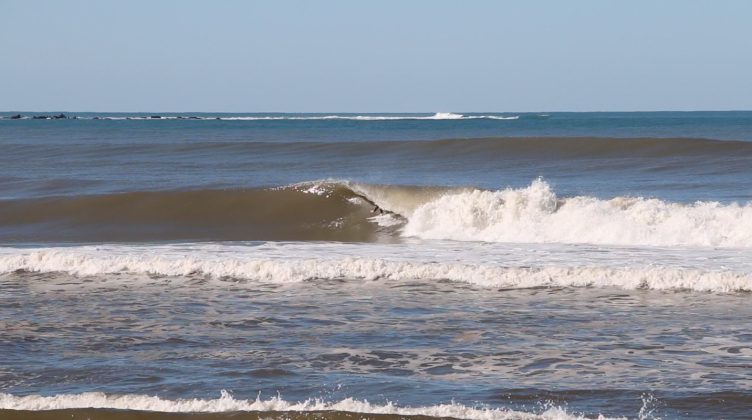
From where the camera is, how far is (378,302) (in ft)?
35.9

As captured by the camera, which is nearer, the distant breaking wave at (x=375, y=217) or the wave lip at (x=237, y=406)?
the wave lip at (x=237, y=406)

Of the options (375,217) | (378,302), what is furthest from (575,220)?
(378,302)

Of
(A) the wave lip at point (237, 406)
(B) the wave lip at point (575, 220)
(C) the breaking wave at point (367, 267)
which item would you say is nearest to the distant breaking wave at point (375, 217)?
(B) the wave lip at point (575, 220)

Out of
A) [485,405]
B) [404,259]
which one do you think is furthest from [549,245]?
[485,405]

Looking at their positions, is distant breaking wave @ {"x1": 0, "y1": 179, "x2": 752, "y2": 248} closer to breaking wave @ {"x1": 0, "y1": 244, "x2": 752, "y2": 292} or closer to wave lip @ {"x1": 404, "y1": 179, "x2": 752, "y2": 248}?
wave lip @ {"x1": 404, "y1": 179, "x2": 752, "y2": 248}

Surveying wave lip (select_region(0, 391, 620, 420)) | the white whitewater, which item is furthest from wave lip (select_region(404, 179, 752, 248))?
wave lip (select_region(0, 391, 620, 420))

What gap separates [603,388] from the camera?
732 cm

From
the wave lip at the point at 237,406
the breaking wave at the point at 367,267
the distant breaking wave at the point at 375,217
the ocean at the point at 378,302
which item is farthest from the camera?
the distant breaking wave at the point at 375,217

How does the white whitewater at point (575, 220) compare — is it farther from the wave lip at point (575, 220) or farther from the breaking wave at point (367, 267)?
the breaking wave at point (367, 267)

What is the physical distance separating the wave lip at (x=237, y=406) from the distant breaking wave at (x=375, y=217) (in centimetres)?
960

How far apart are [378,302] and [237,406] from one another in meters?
4.16

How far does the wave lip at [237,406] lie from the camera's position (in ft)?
21.8

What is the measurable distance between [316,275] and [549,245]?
445cm

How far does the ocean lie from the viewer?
23.7 feet
